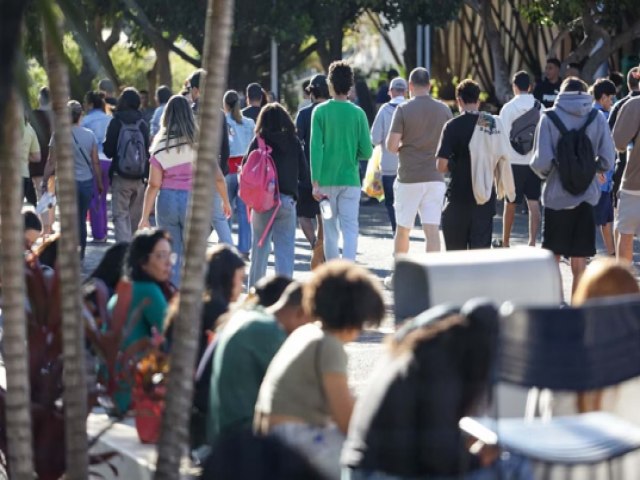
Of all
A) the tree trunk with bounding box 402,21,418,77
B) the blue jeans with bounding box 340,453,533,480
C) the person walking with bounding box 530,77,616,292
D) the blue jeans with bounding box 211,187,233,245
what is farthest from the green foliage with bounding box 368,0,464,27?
the blue jeans with bounding box 340,453,533,480

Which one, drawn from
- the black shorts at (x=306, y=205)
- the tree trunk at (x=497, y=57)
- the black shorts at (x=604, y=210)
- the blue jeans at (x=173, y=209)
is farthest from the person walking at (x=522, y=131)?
the tree trunk at (x=497, y=57)

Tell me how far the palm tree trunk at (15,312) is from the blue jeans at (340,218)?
7.22 meters

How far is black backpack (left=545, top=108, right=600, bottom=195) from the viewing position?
36.4 ft

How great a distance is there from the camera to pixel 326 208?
41.3 ft

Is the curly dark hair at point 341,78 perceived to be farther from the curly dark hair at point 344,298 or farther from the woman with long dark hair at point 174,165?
the curly dark hair at point 344,298

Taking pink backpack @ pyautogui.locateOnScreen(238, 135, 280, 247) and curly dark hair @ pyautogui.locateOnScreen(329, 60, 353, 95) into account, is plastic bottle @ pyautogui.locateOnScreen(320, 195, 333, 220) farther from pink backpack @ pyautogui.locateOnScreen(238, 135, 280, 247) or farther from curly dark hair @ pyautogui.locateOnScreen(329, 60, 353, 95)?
curly dark hair @ pyautogui.locateOnScreen(329, 60, 353, 95)

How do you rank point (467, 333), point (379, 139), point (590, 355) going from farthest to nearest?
point (379, 139)
point (590, 355)
point (467, 333)

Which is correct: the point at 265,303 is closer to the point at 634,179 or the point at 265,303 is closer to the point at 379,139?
the point at 634,179

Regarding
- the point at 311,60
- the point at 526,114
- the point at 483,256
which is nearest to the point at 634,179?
the point at 526,114

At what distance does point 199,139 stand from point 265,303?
1.52 meters

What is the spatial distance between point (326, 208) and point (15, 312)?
7398mm

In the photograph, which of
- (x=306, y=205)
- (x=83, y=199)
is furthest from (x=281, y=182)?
(x=83, y=199)

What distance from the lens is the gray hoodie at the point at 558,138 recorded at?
11.1 metres

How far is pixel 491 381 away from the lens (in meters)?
4.91
